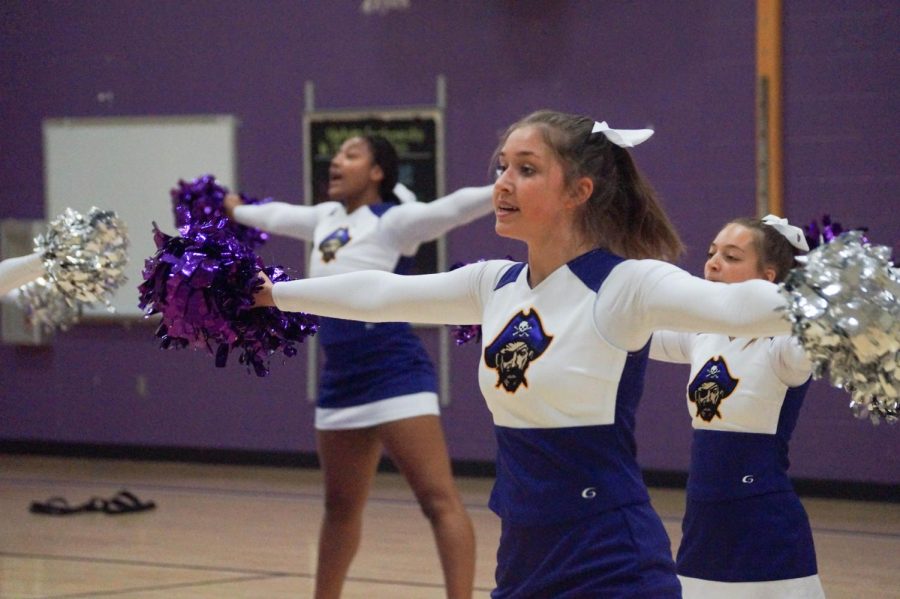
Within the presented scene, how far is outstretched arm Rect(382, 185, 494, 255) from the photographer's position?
4.48 m

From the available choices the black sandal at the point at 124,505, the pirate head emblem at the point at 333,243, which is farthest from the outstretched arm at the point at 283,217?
the black sandal at the point at 124,505

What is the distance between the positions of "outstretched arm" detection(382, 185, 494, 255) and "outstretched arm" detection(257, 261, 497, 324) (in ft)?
6.37

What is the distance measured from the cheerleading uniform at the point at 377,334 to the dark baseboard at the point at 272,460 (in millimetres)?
3122

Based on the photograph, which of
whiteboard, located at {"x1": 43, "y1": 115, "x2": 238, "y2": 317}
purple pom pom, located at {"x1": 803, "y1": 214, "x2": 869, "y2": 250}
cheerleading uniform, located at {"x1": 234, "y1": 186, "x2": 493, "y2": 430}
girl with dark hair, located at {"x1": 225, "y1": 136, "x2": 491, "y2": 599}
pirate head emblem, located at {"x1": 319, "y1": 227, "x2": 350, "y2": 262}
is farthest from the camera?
whiteboard, located at {"x1": 43, "y1": 115, "x2": 238, "y2": 317}

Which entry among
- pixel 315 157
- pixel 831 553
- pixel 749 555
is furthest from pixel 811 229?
pixel 315 157

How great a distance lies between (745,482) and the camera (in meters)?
3.22

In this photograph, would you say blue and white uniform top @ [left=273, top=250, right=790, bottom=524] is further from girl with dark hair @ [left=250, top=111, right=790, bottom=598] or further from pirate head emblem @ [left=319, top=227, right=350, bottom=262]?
pirate head emblem @ [left=319, top=227, right=350, bottom=262]

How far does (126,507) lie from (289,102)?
2.60 meters

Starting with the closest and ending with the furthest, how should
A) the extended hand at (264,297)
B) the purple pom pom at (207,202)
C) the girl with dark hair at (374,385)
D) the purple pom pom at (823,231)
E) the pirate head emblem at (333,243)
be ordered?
the extended hand at (264,297) → the purple pom pom at (823,231) → the girl with dark hair at (374,385) → the pirate head emblem at (333,243) → the purple pom pom at (207,202)

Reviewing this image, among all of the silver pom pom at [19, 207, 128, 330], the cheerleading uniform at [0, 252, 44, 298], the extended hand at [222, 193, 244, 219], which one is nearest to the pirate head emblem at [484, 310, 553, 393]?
the silver pom pom at [19, 207, 128, 330]

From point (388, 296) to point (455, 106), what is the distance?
5.41 metres

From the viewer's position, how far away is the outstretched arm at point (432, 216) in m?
4.48

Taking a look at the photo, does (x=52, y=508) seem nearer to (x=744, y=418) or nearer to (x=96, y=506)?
(x=96, y=506)

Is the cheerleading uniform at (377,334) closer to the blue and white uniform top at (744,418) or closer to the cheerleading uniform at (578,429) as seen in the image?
the blue and white uniform top at (744,418)
